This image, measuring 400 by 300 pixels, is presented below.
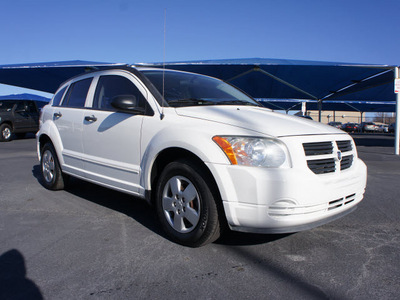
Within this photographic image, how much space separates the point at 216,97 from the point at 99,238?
1911mm

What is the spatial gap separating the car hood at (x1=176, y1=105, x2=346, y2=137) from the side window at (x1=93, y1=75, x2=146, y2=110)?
779 millimetres

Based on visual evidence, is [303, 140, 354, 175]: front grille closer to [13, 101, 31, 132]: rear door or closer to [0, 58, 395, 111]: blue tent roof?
[0, 58, 395, 111]: blue tent roof

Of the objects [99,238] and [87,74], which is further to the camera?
[87,74]

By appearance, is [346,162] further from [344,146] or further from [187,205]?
[187,205]

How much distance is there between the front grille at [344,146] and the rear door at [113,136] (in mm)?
1865

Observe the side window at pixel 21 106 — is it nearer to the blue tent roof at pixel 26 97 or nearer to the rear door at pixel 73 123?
the rear door at pixel 73 123

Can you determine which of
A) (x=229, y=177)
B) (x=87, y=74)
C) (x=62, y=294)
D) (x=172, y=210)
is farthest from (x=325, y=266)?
(x=87, y=74)

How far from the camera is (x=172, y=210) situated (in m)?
2.98

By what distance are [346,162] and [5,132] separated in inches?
625

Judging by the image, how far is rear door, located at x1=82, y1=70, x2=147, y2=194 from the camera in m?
3.33

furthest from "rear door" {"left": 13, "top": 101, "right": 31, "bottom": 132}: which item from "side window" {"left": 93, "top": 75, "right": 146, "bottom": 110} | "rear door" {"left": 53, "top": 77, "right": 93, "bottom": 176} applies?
"side window" {"left": 93, "top": 75, "right": 146, "bottom": 110}

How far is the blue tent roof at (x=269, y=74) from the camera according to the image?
13914mm

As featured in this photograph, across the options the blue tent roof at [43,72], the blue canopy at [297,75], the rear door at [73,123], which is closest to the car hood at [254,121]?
the rear door at [73,123]

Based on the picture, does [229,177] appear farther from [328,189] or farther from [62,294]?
[62,294]
